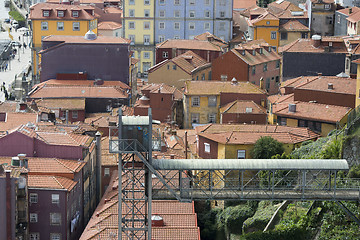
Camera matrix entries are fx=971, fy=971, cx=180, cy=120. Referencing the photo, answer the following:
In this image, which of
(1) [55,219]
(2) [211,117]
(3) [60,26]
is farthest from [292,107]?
(3) [60,26]

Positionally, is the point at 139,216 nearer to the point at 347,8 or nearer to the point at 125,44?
the point at 125,44

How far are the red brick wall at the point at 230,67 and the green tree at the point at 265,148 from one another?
91.8 ft

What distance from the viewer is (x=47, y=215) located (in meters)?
55.9

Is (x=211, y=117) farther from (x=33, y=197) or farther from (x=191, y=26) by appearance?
(x=191, y=26)

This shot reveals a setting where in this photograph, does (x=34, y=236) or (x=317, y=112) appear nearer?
(x=34, y=236)

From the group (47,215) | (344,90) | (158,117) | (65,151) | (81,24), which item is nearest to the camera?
(47,215)

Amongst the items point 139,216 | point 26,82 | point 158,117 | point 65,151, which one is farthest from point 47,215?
point 26,82

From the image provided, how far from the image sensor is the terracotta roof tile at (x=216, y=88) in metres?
80.0

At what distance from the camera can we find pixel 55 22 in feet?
357

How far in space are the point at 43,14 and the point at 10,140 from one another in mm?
51059

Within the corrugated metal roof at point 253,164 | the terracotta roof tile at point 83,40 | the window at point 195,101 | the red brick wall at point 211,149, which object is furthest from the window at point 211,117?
the corrugated metal roof at point 253,164

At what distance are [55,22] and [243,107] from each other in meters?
39.4

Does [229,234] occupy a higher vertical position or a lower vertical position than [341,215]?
lower

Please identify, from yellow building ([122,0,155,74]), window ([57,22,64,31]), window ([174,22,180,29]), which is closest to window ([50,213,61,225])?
window ([57,22,64,31])
